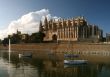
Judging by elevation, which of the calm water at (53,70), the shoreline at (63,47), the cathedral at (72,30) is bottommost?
the calm water at (53,70)

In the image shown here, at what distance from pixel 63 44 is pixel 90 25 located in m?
26.5

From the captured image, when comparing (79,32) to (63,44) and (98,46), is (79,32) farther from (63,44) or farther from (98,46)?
(98,46)

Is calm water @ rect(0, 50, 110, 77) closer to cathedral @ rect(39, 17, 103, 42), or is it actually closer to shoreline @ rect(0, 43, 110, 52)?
shoreline @ rect(0, 43, 110, 52)

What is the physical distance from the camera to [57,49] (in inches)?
3794

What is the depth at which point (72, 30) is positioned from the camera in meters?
114

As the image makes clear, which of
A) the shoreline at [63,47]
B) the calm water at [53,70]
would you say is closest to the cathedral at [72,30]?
the shoreline at [63,47]

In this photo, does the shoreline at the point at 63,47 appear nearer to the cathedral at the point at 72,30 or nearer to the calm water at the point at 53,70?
the cathedral at the point at 72,30

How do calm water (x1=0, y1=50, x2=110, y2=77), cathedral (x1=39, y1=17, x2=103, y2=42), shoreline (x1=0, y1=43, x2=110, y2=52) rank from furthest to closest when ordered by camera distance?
cathedral (x1=39, y1=17, x2=103, y2=42)
shoreline (x1=0, y1=43, x2=110, y2=52)
calm water (x1=0, y1=50, x2=110, y2=77)

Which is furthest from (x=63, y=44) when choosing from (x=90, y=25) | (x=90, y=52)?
(x=90, y=25)

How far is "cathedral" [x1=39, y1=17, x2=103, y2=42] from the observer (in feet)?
365

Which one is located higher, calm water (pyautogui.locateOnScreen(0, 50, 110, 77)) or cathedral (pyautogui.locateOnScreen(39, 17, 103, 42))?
cathedral (pyautogui.locateOnScreen(39, 17, 103, 42))

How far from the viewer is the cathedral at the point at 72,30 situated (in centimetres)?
11138

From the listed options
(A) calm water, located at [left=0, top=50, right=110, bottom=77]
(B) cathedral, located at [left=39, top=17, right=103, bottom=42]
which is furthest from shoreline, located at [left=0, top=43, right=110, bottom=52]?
(A) calm water, located at [left=0, top=50, right=110, bottom=77]

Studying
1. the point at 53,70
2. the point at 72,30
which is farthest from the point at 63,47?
the point at 53,70
